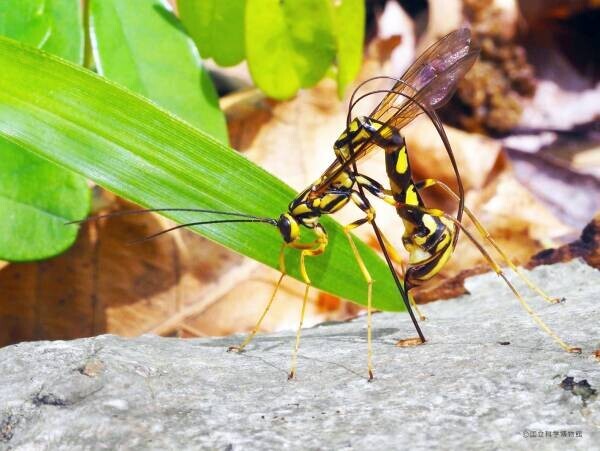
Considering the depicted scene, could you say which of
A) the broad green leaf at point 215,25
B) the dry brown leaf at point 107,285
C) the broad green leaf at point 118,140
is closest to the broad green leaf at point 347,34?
the broad green leaf at point 215,25

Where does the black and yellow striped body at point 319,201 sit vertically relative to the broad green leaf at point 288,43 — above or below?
below

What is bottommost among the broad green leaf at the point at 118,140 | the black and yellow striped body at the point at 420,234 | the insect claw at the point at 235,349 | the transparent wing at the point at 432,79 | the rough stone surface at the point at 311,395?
the rough stone surface at the point at 311,395

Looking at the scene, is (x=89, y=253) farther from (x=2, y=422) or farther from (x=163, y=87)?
(x=2, y=422)

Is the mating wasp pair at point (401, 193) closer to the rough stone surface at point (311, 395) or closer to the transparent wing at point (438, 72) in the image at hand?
the transparent wing at point (438, 72)

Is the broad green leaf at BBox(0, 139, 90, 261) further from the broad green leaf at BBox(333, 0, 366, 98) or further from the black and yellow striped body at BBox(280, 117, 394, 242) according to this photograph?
the broad green leaf at BBox(333, 0, 366, 98)

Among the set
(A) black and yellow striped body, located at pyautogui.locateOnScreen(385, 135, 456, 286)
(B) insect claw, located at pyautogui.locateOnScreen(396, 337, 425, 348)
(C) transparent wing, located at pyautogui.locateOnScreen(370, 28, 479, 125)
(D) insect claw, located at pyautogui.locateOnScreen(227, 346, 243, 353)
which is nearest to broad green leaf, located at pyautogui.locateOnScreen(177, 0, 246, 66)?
(C) transparent wing, located at pyautogui.locateOnScreen(370, 28, 479, 125)
